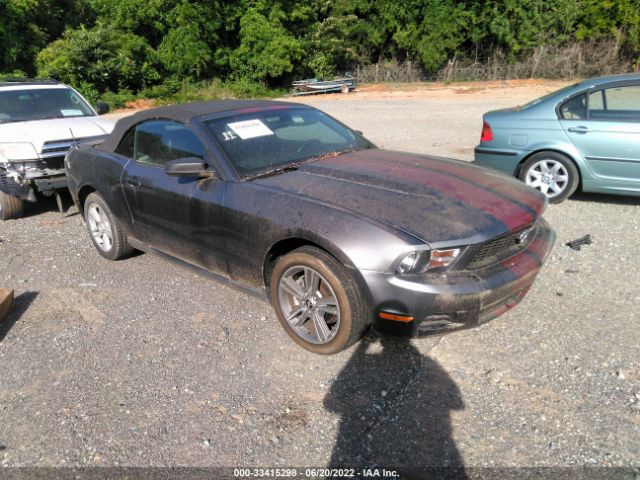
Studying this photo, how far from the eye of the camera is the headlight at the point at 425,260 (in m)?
2.82

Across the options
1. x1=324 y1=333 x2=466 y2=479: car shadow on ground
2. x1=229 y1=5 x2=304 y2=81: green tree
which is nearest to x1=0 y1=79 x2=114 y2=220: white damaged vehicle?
x1=324 y1=333 x2=466 y2=479: car shadow on ground

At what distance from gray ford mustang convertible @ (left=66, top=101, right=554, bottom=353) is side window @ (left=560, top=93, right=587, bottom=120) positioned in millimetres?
2728

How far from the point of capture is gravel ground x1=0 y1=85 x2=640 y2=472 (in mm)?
2578

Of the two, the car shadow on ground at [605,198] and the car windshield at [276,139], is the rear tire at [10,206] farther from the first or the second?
the car shadow on ground at [605,198]

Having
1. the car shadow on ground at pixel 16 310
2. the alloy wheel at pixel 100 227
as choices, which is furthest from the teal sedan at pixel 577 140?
the car shadow on ground at pixel 16 310

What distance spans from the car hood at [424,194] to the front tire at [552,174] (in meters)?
2.53

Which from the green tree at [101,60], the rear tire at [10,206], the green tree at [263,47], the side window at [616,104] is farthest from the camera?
the green tree at [263,47]

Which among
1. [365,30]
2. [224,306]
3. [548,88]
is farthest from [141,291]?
[365,30]

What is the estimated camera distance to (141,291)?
14.5 ft

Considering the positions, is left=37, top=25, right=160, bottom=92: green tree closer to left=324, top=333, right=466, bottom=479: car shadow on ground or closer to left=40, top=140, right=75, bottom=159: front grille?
left=40, top=140, right=75, bottom=159: front grille

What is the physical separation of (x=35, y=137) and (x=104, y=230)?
2.36 metres

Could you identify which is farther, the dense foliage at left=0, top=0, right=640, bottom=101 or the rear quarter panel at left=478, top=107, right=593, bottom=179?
the dense foliage at left=0, top=0, right=640, bottom=101

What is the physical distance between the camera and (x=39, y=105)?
7.49 metres

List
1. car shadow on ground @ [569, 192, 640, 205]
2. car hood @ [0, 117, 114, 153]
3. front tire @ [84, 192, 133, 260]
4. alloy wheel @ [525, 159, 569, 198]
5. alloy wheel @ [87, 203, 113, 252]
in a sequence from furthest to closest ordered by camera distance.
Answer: car hood @ [0, 117, 114, 153], car shadow on ground @ [569, 192, 640, 205], alloy wheel @ [525, 159, 569, 198], alloy wheel @ [87, 203, 113, 252], front tire @ [84, 192, 133, 260]
